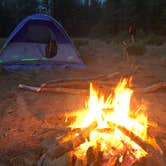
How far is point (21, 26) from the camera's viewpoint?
1111cm

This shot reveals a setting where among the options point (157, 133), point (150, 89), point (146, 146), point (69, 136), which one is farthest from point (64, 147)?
point (150, 89)

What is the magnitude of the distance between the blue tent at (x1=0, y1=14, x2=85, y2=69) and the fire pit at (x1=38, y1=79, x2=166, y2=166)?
20.2ft

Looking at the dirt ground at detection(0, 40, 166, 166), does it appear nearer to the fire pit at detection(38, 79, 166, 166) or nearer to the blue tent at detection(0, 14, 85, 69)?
the fire pit at detection(38, 79, 166, 166)

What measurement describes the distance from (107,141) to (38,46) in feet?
Result: 27.1

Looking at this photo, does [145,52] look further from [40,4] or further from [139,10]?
[40,4]

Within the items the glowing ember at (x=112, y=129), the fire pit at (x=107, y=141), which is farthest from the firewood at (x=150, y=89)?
the fire pit at (x=107, y=141)

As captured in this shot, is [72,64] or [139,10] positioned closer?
[72,64]

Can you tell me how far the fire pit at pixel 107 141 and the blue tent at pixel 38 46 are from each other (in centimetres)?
614

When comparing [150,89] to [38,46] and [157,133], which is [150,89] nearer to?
[157,133]

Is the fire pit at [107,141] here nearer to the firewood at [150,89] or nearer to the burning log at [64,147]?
the burning log at [64,147]

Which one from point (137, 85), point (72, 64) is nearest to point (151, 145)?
point (137, 85)

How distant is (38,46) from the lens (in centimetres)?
1173

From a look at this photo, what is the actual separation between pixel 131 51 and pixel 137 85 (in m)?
6.45

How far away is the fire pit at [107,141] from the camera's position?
3.52 meters
